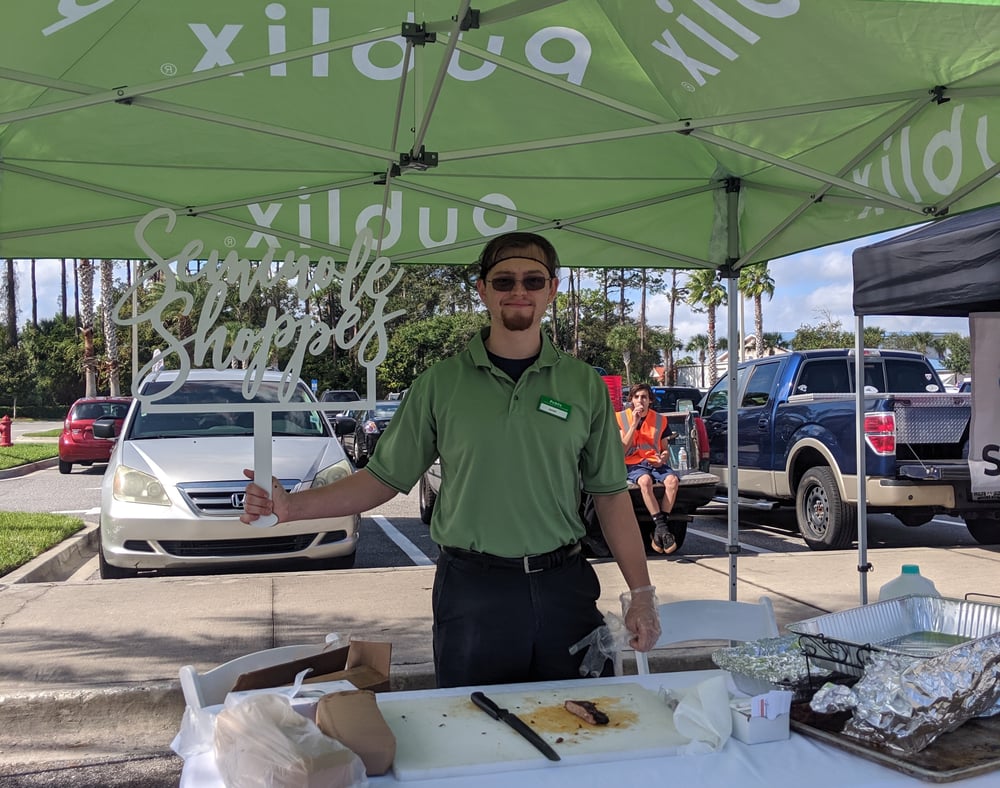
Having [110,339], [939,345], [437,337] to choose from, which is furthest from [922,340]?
[110,339]

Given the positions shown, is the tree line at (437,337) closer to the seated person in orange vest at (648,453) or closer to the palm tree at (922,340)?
the palm tree at (922,340)

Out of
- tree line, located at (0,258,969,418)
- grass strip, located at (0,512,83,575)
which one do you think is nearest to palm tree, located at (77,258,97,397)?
tree line, located at (0,258,969,418)

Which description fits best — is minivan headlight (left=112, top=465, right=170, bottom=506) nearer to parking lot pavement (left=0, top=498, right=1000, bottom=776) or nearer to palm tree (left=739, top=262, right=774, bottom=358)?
parking lot pavement (left=0, top=498, right=1000, bottom=776)

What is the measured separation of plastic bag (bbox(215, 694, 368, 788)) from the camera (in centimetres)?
158

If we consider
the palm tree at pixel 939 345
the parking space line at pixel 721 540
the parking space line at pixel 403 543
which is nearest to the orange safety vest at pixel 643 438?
the parking space line at pixel 721 540

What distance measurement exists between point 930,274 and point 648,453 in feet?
15.0

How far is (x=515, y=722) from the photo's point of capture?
6.64ft

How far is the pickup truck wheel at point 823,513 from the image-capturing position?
355 inches

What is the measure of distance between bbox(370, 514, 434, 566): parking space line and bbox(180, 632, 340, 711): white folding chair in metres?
5.93

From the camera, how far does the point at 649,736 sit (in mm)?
1971

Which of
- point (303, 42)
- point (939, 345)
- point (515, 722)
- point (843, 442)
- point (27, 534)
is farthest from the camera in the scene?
point (939, 345)

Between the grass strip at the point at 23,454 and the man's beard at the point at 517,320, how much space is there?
18.6 metres

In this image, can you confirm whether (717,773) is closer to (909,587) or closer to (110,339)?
(909,587)

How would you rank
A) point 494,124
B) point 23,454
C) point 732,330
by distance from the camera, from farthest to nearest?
point 23,454 → point 732,330 → point 494,124
